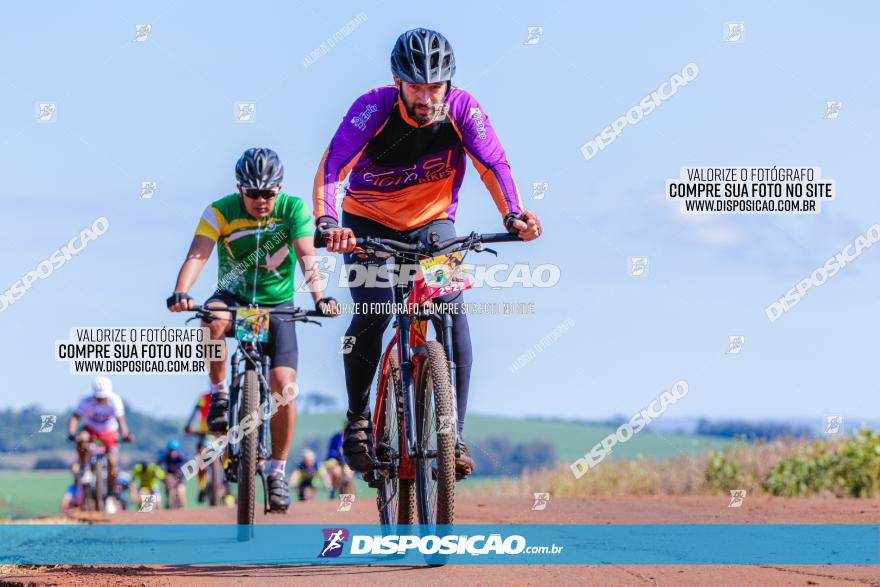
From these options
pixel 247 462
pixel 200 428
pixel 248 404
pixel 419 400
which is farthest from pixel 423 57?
pixel 200 428

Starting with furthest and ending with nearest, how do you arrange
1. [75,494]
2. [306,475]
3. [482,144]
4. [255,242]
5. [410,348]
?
[306,475] < [75,494] < [255,242] < [482,144] < [410,348]

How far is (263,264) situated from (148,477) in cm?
994

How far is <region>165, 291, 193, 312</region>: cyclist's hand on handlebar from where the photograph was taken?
9.05 m

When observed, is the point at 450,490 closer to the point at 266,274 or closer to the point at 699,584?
the point at 699,584

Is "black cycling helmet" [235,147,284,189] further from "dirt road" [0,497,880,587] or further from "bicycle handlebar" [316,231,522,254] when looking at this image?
"dirt road" [0,497,880,587]

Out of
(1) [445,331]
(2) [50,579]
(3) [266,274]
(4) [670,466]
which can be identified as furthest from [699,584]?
(4) [670,466]

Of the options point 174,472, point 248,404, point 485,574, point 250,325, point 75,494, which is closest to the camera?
point 485,574

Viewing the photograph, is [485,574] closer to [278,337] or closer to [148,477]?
[278,337]

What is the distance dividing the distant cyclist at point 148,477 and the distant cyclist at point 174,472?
14 cm

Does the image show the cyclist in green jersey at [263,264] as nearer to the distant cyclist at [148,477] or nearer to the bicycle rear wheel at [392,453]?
the bicycle rear wheel at [392,453]

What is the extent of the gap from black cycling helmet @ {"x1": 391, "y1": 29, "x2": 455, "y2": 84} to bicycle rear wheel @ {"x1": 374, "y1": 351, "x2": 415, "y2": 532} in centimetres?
166

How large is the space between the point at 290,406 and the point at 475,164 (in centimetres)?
284

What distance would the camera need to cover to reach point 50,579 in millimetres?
7445

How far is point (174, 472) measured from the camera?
1894 centimetres
